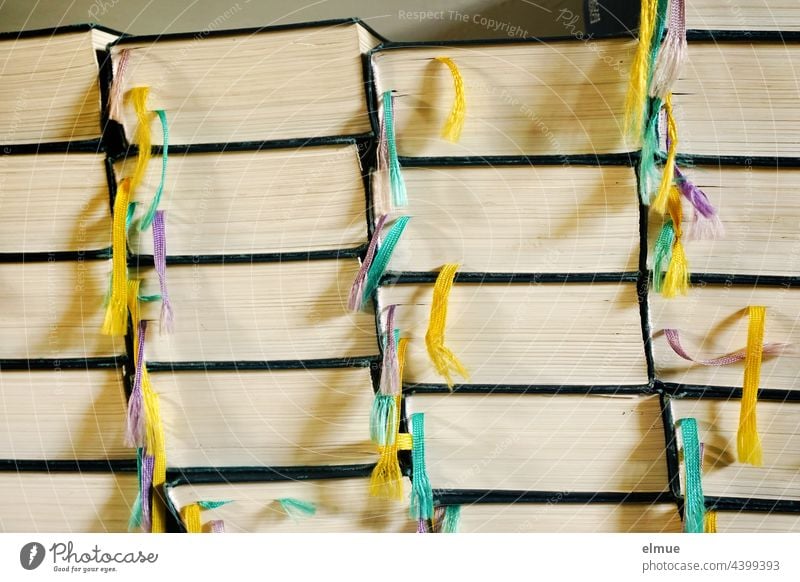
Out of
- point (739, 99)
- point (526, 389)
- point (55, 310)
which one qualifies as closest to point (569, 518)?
point (526, 389)

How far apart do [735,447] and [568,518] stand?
13 cm

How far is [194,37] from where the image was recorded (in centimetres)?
50

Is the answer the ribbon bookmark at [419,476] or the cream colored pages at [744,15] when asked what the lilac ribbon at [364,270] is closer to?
the ribbon bookmark at [419,476]

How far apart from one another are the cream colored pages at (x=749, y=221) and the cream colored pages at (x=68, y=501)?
1.50 ft

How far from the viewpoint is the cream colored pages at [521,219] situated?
486mm

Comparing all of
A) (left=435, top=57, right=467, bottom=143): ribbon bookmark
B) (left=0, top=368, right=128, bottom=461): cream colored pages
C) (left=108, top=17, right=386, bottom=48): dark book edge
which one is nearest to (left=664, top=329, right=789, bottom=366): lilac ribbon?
(left=435, top=57, right=467, bottom=143): ribbon bookmark

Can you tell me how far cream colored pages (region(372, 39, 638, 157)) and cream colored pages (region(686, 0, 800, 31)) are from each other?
0.17ft

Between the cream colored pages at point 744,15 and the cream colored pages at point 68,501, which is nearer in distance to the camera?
the cream colored pages at point 744,15

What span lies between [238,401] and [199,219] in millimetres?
141

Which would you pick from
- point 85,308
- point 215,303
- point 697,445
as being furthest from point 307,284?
point 697,445

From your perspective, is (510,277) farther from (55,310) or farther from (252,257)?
(55,310)

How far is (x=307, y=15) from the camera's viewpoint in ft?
Result: 1.79

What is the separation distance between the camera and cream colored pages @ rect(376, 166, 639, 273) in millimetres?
486

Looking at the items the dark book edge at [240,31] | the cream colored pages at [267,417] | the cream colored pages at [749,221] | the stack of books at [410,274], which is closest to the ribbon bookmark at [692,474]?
the stack of books at [410,274]
